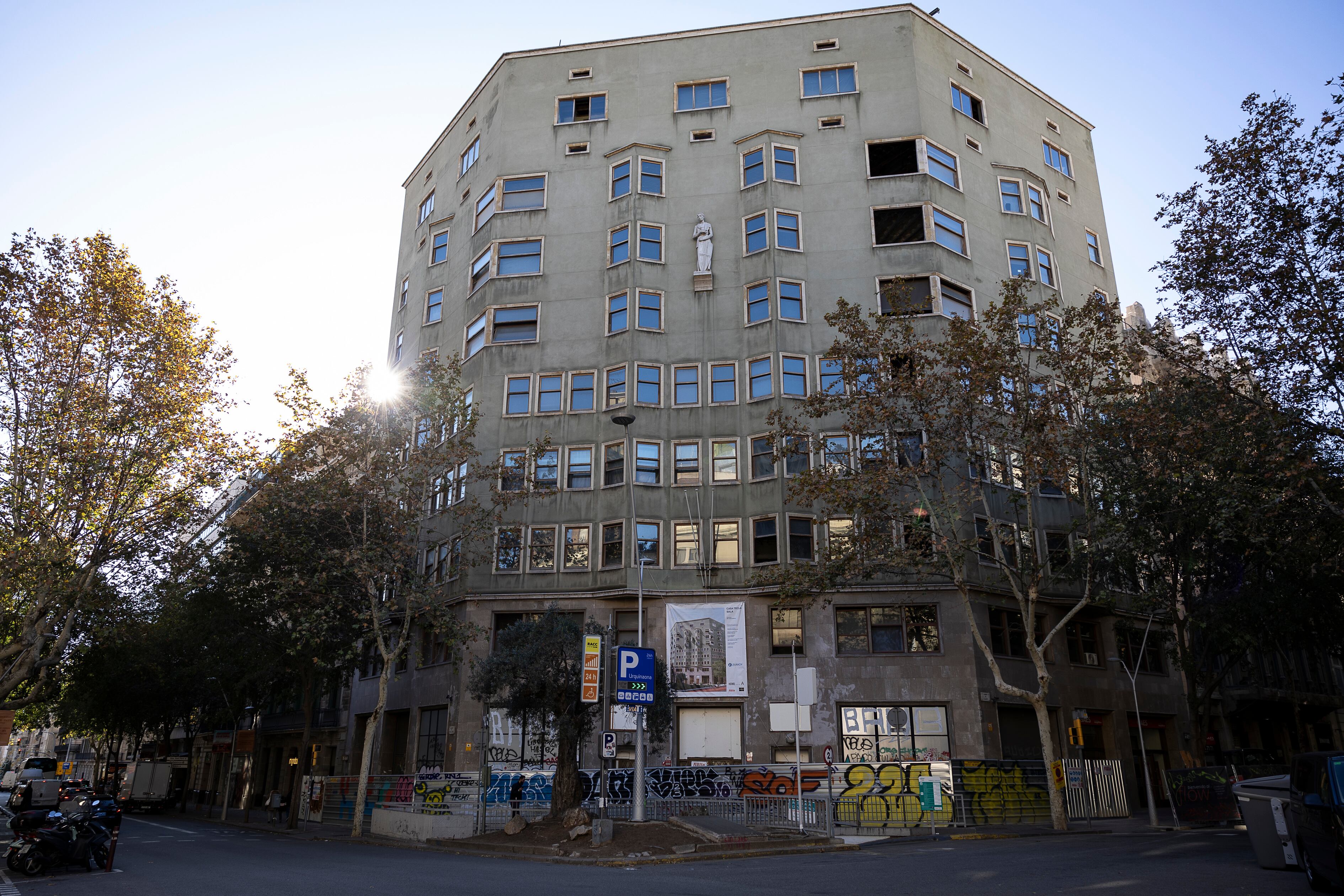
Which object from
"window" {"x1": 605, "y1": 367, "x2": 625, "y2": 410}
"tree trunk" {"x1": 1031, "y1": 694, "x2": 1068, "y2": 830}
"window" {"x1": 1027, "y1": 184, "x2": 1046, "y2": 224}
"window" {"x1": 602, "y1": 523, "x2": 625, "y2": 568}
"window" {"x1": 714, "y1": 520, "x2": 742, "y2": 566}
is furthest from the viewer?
"window" {"x1": 1027, "y1": 184, "x2": 1046, "y2": 224}

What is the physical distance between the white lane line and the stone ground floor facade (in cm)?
810

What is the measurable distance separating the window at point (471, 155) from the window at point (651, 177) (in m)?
9.63

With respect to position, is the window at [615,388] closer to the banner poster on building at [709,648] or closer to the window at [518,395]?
the window at [518,395]

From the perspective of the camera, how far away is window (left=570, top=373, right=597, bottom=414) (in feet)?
129

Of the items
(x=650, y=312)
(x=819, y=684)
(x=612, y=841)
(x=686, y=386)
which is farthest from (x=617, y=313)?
(x=612, y=841)

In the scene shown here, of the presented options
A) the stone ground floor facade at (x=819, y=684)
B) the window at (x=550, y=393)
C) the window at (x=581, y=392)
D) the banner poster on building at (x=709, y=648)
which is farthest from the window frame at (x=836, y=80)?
the banner poster on building at (x=709, y=648)

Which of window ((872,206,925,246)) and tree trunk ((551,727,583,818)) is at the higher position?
window ((872,206,925,246))

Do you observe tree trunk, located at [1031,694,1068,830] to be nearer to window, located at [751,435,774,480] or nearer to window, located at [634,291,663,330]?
window, located at [751,435,774,480]

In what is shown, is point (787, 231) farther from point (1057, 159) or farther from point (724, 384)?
point (1057, 159)

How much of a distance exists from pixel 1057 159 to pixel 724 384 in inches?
919

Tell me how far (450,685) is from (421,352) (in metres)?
17.9

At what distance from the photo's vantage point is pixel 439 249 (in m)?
48.2

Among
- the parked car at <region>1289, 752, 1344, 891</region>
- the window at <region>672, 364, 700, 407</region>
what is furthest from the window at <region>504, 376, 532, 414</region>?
the parked car at <region>1289, 752, 1344, 891</region>

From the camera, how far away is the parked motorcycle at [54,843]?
17688 millimetres
